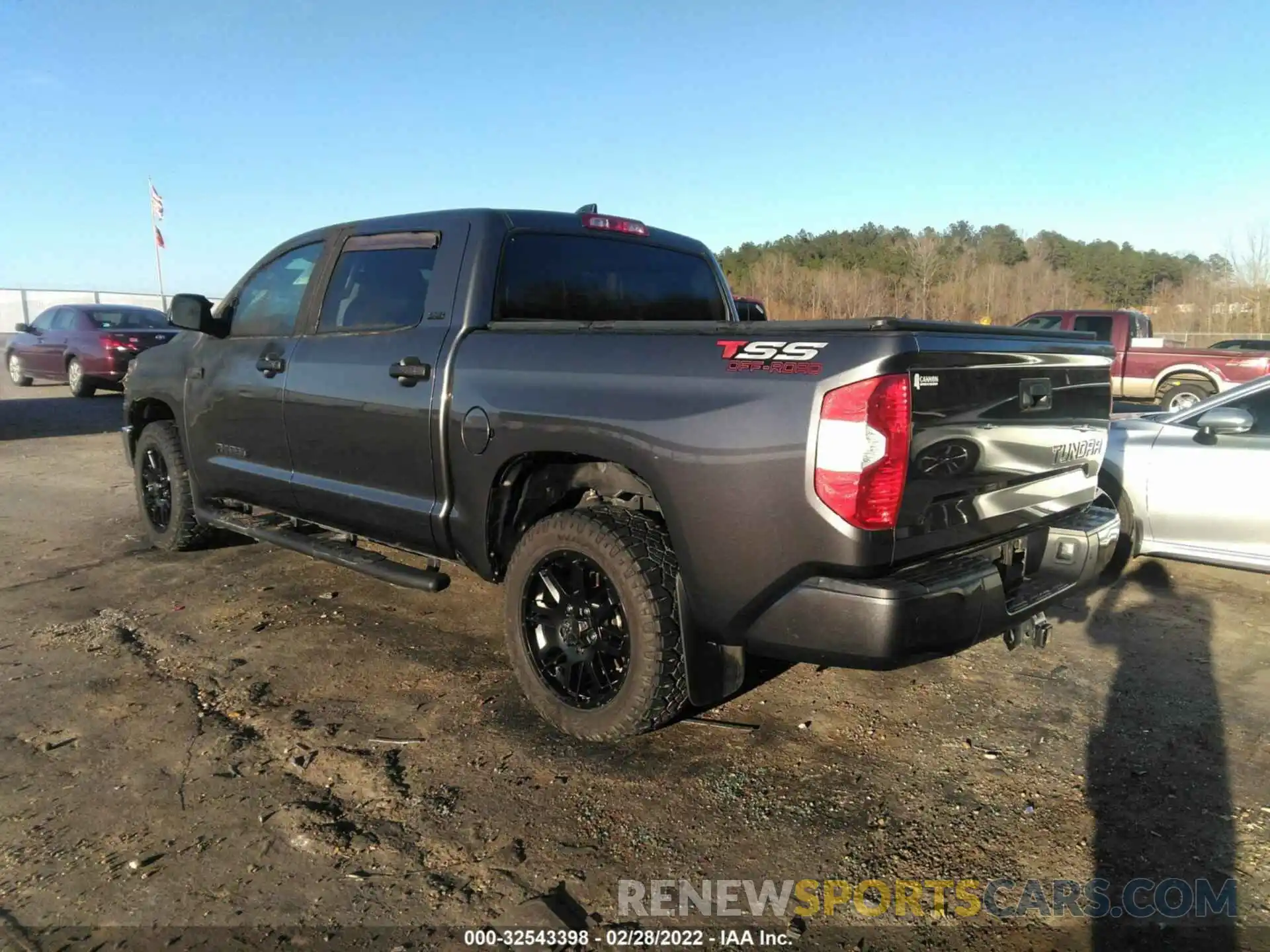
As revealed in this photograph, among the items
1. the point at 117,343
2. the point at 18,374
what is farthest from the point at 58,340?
the point at 18,374

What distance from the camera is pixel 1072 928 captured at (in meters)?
2.32

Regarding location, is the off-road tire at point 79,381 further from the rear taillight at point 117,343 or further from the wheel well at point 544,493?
the wheel well at point 544,493

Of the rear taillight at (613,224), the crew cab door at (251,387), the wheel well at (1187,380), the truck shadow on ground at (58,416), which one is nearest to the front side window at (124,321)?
the truck shadow on ground at (58,416)

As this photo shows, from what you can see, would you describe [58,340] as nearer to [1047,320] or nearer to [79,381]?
[79,381]

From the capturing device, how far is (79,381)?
15.5 m

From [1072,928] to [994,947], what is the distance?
0.24m

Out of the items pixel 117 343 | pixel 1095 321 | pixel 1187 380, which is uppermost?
pixel 1095 321

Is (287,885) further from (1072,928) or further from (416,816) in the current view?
(1072,928)

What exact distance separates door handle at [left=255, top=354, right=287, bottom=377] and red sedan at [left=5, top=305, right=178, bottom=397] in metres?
11.4

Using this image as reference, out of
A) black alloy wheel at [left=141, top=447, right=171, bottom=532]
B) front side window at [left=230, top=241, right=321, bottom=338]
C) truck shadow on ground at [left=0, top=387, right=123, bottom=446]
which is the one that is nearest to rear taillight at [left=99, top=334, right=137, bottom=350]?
truck shadow on ground at [left=0, top=387, right=123, bottom=446]

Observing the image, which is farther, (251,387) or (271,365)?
(251,387)

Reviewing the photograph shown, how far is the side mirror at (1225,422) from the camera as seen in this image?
16.2 ft

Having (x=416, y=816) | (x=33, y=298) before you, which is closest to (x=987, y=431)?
(x=416, y=816)

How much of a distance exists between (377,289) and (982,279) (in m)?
38.7
